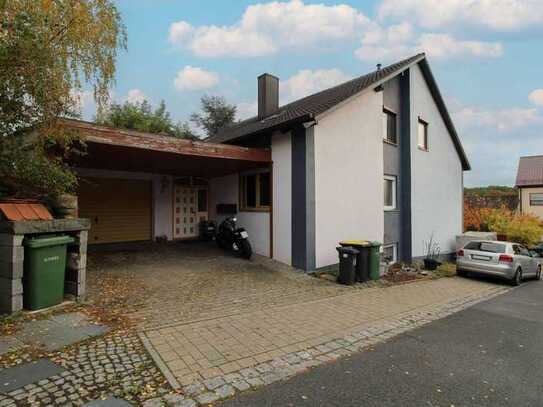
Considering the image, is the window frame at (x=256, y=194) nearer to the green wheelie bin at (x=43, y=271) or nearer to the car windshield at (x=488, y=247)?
the green wheelie bin at (x=43, y=271)

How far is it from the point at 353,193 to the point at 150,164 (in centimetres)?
651

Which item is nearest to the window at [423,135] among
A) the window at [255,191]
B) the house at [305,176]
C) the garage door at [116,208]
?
the house at [305,176]

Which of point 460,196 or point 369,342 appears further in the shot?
point 460,196

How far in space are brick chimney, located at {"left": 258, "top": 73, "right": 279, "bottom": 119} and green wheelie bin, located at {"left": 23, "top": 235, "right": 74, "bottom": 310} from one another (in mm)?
12054

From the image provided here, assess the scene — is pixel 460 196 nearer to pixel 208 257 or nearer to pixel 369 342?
A: pixel 208 257

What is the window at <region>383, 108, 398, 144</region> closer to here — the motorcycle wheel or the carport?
the carport

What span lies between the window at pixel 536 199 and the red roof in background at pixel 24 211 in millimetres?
33927

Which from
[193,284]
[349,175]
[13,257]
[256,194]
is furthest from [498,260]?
[13,257]

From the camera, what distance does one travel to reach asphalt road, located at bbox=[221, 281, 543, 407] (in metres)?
3.04

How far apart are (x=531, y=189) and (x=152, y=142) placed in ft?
105

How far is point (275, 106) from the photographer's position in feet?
52.0

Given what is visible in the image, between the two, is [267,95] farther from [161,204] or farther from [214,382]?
[214,382]

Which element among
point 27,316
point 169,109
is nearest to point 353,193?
point 27,316

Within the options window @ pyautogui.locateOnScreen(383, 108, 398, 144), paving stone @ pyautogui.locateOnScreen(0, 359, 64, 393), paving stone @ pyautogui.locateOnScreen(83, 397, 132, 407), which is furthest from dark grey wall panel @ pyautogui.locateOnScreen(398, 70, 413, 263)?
paving stone @ pyautogui.locateOnScreen(0, 359, 64, 393)
